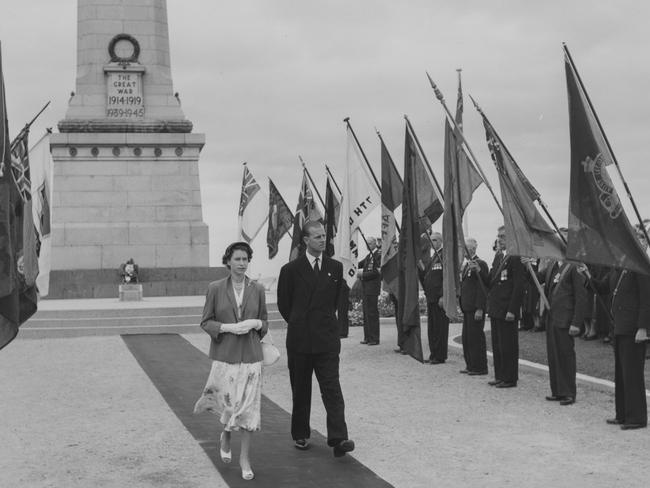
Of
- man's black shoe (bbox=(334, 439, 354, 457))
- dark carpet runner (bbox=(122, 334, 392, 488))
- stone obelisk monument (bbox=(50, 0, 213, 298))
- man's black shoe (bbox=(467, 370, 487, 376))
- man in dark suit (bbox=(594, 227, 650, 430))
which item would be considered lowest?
dark carpet runner (bbox=(122, 334, 392, 488))

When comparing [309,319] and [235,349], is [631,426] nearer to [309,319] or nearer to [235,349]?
[309,319]

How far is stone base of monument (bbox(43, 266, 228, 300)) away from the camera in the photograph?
2800 cm

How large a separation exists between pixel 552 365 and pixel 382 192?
4.80m

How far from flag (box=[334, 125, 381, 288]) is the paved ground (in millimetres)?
1714

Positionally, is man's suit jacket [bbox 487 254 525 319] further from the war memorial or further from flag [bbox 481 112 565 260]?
flag [bbox 481 112 565 260]

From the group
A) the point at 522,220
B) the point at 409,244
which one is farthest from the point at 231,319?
the point at 409,244

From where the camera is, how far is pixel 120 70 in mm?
29422

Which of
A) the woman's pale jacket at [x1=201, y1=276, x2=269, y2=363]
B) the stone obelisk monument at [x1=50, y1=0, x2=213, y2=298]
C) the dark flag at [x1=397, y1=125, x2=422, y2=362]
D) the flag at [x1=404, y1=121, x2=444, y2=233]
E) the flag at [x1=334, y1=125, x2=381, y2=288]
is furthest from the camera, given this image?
the stone obelisk monument at [x1=50, y1=0, x2=213, y2=298]

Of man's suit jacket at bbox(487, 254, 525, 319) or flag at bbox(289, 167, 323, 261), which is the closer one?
man's suit jacket at bbox(487, 254, 525, 319)

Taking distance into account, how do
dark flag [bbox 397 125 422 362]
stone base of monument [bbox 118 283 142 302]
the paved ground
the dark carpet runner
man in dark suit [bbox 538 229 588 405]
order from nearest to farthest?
the dark carpet runner < the paved ground < man in dark suit [bbox 538 229 588 405] < dark flag [bbox 397 125 422 362] < stone base of monument [bbox 118 283 142 302]

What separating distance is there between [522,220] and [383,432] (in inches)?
108

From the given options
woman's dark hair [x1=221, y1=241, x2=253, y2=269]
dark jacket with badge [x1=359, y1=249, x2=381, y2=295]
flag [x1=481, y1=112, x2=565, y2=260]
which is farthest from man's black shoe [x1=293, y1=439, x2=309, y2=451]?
dark jacket with badge [x1=359, y1=249, x2=381, y2=295]

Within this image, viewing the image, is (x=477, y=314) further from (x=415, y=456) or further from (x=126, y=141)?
(x=126, y=141)

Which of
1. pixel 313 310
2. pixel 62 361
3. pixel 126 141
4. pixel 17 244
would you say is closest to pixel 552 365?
pixel 313 310
